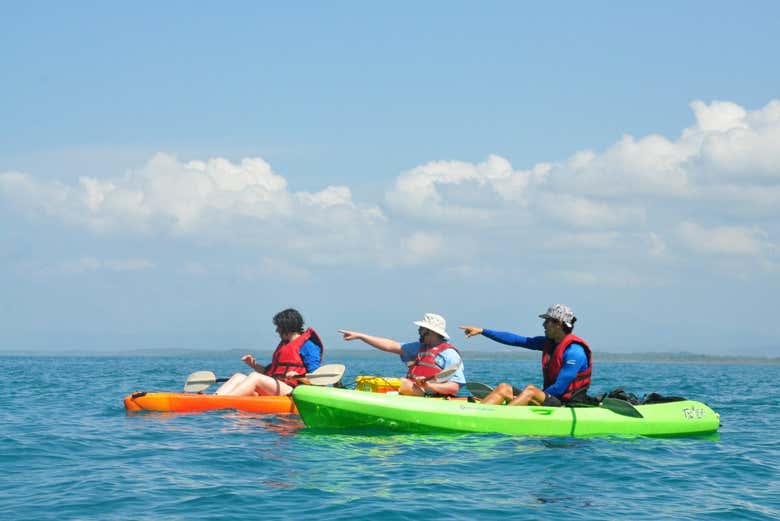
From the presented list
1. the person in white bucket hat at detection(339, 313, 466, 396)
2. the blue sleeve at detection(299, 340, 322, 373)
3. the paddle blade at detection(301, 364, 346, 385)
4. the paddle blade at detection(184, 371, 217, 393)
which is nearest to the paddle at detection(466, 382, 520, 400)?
the person in white bucket hat at detection(339, 313, 466, 396)

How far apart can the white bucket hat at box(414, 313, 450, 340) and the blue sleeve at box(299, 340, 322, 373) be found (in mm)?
2684

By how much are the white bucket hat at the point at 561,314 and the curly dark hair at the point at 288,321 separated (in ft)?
14.0

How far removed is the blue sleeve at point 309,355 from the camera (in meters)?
14.2

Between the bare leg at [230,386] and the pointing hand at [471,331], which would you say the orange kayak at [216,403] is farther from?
the pointing hand at [471,331]

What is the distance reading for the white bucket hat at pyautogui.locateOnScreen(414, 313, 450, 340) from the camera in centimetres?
1196

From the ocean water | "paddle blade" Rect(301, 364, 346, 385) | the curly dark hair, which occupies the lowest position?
the ocean water

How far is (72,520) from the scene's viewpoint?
22.9 ft

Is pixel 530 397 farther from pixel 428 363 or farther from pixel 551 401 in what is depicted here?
pixel 428 363

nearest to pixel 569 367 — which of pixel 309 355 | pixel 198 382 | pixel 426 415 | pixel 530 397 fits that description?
pixel 530 397

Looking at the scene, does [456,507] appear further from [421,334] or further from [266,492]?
[421,334]

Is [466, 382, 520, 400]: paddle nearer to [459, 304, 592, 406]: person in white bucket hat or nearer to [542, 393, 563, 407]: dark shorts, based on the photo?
[459, 304, 592, 406]: person in white bucket hat

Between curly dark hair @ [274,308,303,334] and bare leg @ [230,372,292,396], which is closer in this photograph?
bare leg @ [230,372,292,396]

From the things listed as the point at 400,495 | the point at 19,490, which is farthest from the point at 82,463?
the point at 400,495

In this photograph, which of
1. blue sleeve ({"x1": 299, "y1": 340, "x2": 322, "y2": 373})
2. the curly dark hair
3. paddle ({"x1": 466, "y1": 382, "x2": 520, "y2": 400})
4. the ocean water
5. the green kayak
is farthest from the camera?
blue sleeve ({"x1": 299, "y1": 340, "x2": 322, "y2": 373})
